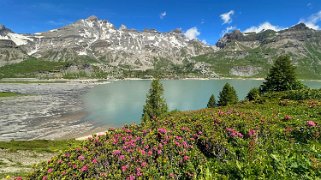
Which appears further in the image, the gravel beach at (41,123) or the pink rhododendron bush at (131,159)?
the gravel beach at (41,123)

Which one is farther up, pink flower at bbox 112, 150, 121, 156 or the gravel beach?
pink flower at bbox 112, 150, 121, 156

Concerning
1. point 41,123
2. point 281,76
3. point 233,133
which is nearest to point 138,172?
point 233,133

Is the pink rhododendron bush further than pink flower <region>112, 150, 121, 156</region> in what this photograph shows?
No

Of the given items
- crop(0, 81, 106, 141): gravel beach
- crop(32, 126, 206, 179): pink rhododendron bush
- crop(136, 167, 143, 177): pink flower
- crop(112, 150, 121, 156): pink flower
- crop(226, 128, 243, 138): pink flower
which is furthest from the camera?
crop(0, 81, 106, 141): gravel beach

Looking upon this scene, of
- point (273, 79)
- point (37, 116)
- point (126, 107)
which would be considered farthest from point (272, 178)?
point (126, 107)

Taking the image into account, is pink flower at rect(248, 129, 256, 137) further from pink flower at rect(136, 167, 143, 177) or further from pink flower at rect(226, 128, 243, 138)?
pink flower at rect(136, 167, 143, 177)

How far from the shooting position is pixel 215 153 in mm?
11695

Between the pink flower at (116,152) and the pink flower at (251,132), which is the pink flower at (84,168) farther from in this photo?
the pink flower at (251,132)

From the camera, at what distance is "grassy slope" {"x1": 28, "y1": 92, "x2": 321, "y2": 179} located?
8.27 meters

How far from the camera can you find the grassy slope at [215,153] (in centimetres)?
827

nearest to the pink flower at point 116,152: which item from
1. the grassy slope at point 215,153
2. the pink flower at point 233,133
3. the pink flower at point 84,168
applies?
the grassy slope at point 215,153

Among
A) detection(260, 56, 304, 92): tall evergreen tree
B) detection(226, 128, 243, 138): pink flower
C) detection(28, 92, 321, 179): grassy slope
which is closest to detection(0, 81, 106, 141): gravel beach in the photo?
detection(260, 56, 304, 92): tall evergreen tree

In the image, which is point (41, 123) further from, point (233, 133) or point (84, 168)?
point (84, 168)

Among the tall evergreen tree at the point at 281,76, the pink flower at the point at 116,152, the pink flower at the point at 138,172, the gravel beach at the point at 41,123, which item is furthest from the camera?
the gravel beach at the point at 41,123
